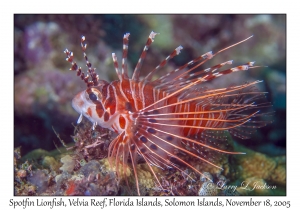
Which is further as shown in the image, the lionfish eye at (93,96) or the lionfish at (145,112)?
the lionfish eye at (93,96)

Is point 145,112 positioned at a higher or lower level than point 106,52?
lower

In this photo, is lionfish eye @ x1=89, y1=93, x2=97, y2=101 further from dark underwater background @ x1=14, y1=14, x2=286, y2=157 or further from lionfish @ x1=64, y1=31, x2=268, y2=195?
dark underwater background @ x1=14, y1=14, x2=286, y2=157

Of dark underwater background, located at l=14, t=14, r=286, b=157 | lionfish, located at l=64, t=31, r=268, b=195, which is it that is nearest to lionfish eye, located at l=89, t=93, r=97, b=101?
lionfish, located at l=64, t=31, r=268, b=195

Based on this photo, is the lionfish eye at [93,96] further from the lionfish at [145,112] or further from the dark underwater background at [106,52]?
the dark underwater background at [106,52]

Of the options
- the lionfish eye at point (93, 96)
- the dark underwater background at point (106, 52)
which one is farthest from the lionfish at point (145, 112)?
the dark underwater background at point (106, 52)

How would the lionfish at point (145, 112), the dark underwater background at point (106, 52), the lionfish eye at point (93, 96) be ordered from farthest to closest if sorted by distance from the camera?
the dark underwater background at point (106, 52), the lionfish eye at point (93, 96), the lionfish at point (145, 112)

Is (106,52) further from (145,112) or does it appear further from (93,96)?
(145,112)

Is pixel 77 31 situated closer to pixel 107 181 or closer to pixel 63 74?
pixel 63 74

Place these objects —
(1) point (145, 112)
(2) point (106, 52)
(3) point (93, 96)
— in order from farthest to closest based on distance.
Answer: (2) point (106, 52) → (3) point (93, 96) → (1) point (145, 112)

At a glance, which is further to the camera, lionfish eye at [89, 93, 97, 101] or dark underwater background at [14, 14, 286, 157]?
dark underwater background at [14, 14, 286, 157]

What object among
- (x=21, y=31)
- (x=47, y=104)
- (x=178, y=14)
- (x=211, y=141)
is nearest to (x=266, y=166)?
(x=211, y=141)

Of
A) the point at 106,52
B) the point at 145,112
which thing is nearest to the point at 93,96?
the point at 145,112
